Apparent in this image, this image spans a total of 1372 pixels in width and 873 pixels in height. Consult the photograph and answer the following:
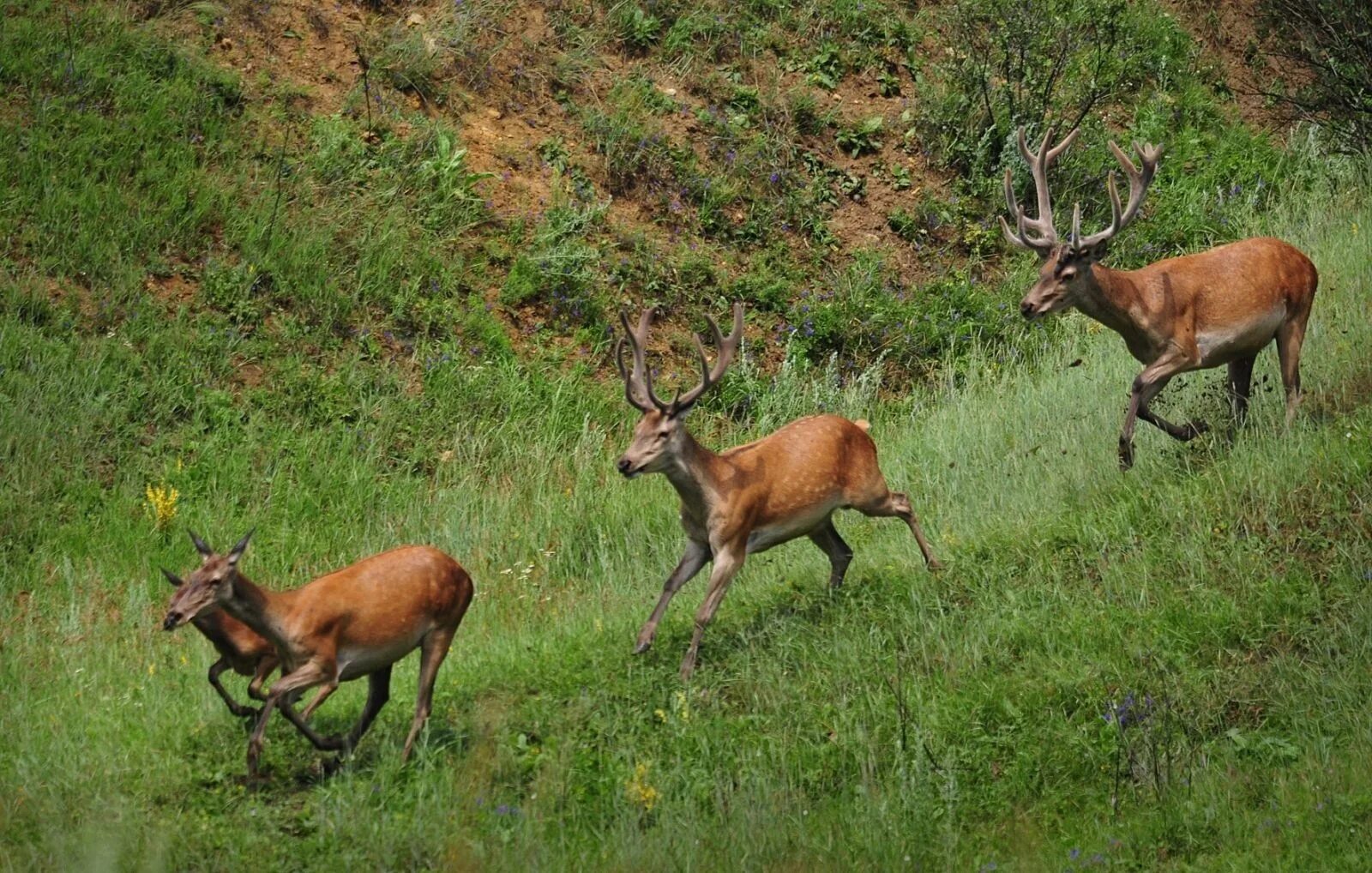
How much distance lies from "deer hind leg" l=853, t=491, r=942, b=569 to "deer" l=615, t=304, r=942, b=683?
14 mm

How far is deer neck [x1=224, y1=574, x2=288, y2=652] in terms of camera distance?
322 inches

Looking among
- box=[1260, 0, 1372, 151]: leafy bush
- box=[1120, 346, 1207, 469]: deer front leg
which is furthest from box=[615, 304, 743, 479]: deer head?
box=[1260, 0, 1372, 151]: leafy bush

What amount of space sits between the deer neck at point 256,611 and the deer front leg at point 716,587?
2.41 m

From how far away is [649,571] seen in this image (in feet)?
40.2

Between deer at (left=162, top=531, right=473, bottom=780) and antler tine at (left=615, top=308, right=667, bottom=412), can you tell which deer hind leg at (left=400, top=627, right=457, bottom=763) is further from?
antler tine at (left=615, top=308, right=667, bottom=412)

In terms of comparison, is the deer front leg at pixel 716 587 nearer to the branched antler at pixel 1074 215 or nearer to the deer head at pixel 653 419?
the deer head at pixel 653 419

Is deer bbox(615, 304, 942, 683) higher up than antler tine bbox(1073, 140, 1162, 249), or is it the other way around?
antler tine bbox(1073, 140, 1162, 249)

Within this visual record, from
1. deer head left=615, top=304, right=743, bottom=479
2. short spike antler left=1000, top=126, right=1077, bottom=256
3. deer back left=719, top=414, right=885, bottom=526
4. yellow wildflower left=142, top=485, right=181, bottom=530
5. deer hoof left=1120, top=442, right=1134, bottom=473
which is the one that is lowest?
yellow wildflower left=142, top=485, right=181, bottom=530

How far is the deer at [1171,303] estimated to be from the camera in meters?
11.6

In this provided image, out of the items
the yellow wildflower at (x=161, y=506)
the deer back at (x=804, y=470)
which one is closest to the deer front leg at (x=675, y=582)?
the deer back at (x=804, y=470)

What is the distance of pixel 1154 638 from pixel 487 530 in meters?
5.20

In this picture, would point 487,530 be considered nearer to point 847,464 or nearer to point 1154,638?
point 847,464

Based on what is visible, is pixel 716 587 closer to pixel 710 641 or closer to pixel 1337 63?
pixel 710 641

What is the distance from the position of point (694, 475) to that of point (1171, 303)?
380 cm
